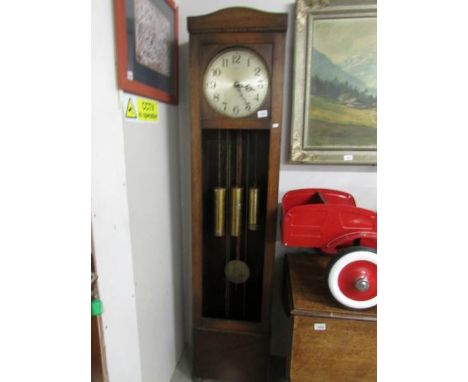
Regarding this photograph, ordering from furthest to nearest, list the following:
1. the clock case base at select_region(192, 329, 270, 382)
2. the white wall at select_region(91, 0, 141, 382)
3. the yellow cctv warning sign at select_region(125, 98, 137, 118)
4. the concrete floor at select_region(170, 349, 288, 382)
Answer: the concrete floor at select_region(170, 349, 288, 382), the clock case base at select_region(192, 329, 270, 382), the yellow cctv warning sign at select_region(125, 98, 137, 118), the white wall at select_region(91, 0, 141, 382)

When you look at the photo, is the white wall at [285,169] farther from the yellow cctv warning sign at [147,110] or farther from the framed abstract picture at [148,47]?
the yellow cctv warning sign at [147,110]

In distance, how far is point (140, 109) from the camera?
3.03 ft

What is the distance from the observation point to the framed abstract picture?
792 millimetres

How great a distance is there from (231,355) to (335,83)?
1.26 m

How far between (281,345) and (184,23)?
1650 mm

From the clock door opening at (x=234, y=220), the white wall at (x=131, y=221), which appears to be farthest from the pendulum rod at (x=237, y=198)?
the white wall at (x=131, y=221)

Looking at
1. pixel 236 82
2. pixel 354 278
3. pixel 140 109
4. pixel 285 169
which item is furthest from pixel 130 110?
pixel 354 278

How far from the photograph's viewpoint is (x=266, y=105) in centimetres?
102

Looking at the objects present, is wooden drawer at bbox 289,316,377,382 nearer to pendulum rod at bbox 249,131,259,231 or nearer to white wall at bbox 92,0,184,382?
pendulum rod at bbox 249,131,259,231

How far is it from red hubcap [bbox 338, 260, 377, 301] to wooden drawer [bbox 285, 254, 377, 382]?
2.2 inches

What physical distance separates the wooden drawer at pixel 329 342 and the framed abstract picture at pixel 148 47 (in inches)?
35.0

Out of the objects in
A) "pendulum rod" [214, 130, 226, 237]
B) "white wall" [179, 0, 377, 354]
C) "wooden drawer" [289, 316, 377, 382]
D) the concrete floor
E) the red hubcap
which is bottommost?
the concrete floor

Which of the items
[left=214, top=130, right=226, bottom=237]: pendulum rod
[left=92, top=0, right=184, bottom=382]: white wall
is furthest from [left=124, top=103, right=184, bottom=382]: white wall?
[left=214, top=130, right=226, bottom=237]: pendulum rod
